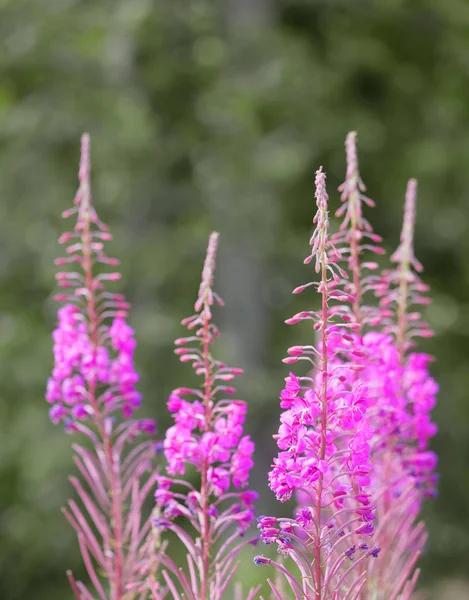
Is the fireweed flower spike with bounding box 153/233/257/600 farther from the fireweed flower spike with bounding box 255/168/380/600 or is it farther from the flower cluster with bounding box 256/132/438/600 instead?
the fireweed flower spike with bounding box 255/168/380/600

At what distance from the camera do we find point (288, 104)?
339 inches

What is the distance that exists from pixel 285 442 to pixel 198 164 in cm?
698

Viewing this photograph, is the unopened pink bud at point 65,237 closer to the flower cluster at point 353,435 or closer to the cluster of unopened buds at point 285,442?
the cluster of unopened buds at point 285,442

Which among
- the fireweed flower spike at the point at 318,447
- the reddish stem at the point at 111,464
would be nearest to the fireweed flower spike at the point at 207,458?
the fireweed flower spike at the point at 318,447

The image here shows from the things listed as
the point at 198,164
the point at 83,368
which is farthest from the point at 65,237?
the point at 198,164

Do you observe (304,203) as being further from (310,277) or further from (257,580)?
(257,580)

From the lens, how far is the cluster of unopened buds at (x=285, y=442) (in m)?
2.17

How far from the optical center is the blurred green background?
28.2ft

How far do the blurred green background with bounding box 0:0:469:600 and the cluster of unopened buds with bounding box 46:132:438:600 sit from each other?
199 inches

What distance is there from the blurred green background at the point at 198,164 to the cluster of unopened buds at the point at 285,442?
5.04 m

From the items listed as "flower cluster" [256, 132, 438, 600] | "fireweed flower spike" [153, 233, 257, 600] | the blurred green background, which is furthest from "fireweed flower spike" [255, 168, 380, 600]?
the blurred green background

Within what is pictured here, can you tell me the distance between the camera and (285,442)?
6.98 feet

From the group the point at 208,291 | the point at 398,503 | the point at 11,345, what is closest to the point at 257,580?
the point at 398,503

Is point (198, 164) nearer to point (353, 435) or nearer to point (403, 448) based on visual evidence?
point (403, 448)
